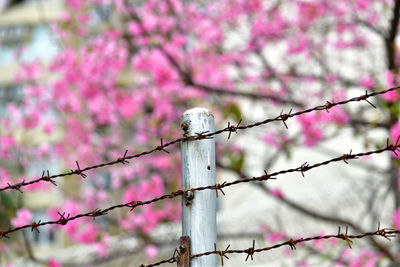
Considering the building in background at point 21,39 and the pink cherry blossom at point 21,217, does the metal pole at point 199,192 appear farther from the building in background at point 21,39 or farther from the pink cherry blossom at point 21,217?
the building in background at point 21,39

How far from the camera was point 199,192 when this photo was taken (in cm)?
193

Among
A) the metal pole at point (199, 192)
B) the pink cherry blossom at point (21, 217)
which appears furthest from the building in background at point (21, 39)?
the metal pole at point (199, 192)

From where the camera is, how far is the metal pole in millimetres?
1900

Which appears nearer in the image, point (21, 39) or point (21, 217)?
point (21, 217)

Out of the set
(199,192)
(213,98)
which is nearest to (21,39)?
(213,98)

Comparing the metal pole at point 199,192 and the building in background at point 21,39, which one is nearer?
the metal pole at point 199,192

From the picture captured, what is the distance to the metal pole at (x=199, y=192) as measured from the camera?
74.8 inches

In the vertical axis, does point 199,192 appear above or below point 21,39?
below

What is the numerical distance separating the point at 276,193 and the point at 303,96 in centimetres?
233

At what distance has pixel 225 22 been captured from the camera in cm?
783

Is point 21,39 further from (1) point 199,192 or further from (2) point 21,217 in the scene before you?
(1) point 199,192

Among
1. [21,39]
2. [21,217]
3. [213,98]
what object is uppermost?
[21,39]

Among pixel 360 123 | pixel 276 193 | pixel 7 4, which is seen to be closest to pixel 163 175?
pixel 276 193

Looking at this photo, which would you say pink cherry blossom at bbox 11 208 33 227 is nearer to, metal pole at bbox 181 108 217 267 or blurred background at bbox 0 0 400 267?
blurred background at bbox 0 0 400 267
